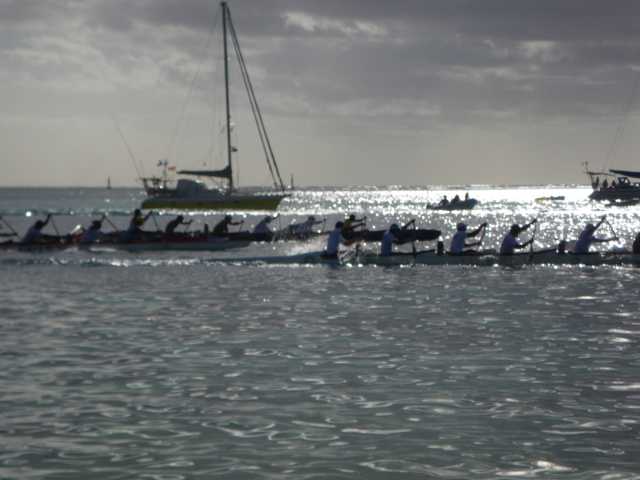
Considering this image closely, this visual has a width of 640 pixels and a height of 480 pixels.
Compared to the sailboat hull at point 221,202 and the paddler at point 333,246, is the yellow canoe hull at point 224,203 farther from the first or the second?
the paddler at point 333,246

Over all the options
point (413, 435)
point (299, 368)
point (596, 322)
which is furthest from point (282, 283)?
point (413, 435)

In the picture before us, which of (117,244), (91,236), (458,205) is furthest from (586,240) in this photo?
(458,205)

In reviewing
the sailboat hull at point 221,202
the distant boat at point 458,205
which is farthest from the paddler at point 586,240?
the distant boat at point 458,205

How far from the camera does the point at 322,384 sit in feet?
43.1

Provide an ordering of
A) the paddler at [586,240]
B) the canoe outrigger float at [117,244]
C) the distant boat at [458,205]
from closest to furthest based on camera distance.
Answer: the paddler at [586,240] → the canoe outrigger float at [117,244] → the distant boat at [458,205]

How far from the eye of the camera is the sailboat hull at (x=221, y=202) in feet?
293

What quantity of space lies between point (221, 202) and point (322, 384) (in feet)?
265

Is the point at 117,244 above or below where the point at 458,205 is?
below

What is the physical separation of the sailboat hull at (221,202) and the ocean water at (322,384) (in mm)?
63480

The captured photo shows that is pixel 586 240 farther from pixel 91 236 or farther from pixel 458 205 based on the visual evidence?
pixel 458 205

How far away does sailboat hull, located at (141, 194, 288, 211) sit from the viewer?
293 feet

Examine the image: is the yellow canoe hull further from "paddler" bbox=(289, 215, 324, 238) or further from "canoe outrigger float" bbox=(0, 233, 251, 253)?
"canoe outrigger float" bbox=(0, 233, 251, 253)

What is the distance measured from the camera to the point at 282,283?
29047mm

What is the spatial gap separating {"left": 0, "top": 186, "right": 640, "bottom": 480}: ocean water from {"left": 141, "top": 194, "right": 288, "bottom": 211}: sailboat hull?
63480 mm
